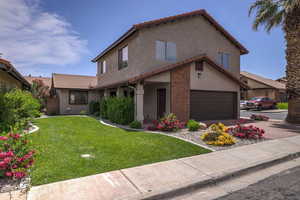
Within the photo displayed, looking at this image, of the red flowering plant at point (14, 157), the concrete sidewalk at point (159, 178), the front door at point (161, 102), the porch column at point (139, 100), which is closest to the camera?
the concrete sidewalk at point (159, 178)

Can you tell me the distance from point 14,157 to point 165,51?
10674mm

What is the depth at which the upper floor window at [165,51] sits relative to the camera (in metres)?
12.1

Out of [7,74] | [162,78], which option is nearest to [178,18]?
[162,78]

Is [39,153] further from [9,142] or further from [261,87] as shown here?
[261,87]

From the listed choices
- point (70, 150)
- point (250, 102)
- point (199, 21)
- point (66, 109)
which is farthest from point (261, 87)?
Answer: point (70, 150)

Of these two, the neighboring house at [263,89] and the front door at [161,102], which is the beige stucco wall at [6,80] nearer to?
the front door at [161,102]

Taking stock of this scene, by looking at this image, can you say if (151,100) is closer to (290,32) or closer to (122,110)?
(122,110)

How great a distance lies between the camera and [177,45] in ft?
41.8

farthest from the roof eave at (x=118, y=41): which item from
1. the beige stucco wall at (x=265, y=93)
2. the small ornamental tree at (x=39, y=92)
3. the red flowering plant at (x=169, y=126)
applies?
the beige stucco wall at (x=265, y=93)

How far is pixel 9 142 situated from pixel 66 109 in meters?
15.5

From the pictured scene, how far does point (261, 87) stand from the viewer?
105 feet

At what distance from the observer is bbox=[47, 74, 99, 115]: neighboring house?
18875mm

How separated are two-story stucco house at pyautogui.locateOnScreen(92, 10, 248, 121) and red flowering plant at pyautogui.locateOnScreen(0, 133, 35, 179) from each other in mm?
6397

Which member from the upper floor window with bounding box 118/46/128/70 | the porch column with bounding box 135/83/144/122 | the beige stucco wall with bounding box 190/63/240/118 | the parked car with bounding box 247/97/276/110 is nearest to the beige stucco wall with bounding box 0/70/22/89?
the porch column with bounding box 135/83/144/122
